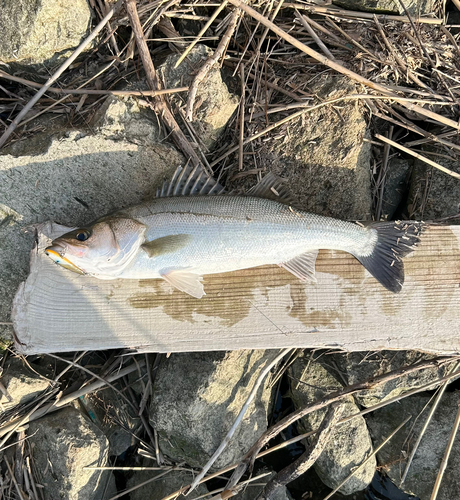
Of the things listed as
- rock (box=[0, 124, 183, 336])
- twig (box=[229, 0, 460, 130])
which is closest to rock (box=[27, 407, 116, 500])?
rock (box=[0, 124, 183, 336])

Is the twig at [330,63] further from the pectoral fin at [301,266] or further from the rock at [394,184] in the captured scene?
the pectoral fin at [301,266]

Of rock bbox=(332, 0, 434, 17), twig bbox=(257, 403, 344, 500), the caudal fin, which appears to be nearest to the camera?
the caudal fin

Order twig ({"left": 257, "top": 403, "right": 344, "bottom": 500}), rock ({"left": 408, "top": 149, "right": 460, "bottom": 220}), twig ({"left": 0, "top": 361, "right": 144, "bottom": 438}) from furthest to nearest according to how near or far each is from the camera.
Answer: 1. rock ({"left": 408, "top": 149, "right": 460, "bottom": 220})
2. twig ({"left": 0, "top": 361, "right": 144, "bottom": 438})
3. twig ({"left": 257, "top": 403, "right": 344, "bottom": 500})

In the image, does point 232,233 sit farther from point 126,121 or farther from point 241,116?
point 126,121

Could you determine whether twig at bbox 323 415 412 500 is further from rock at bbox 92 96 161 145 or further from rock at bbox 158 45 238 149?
rock at bbox 92 96 161 145

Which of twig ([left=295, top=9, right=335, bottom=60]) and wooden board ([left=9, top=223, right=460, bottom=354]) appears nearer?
wooden board ([left=9, top=223, right=460, bottom=354])
